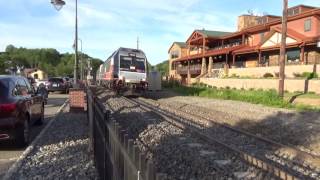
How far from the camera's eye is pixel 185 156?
10492 mm

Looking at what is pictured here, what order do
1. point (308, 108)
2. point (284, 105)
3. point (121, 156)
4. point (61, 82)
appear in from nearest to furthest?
point (121, 156) → point (308, 108) → point (284, 105) → point (61, 82)

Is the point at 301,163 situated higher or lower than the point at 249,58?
lower

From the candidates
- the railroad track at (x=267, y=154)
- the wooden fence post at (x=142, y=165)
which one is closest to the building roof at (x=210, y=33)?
the railroad track at (x=267, y=154)

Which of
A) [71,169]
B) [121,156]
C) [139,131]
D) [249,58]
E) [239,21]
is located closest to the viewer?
[121,156]

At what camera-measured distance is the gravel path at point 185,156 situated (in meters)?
8.74

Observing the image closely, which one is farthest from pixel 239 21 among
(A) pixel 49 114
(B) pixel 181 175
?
(B) pixel 181 175

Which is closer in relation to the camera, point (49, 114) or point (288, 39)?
point (49, 114)

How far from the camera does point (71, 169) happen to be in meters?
8.52

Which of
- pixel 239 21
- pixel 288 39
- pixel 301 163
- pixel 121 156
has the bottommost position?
pixel 301 163

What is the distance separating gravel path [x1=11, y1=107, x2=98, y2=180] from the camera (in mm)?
8062

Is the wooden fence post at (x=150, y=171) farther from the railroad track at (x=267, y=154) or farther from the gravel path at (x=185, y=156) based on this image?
the railroad track at (x=267, y=154)

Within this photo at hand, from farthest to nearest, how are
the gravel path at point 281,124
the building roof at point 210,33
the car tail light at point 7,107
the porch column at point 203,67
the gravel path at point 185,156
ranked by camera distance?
→ the building roof at point 210,33 → the porch column at point 203,67 → the gravel path at point 281,124 → the car tail light at point 7,107 → the gravel path at point 185,156

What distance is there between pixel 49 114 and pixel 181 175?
12.4 m

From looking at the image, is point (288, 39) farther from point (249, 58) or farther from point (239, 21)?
point (239, 21)
